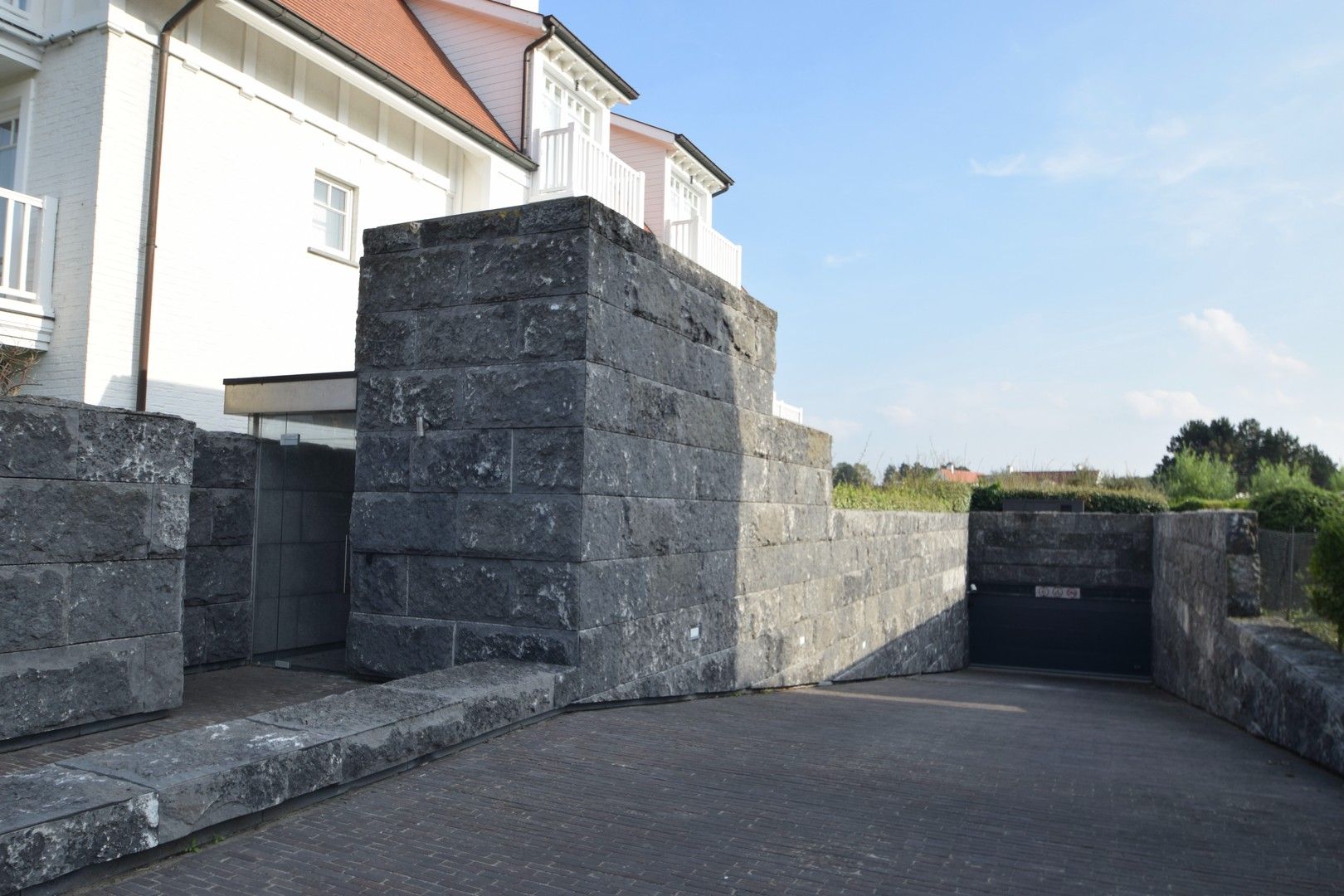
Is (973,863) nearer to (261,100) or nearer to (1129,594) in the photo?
(261,100)

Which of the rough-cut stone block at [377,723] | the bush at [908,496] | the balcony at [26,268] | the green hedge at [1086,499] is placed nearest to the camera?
the rough-cut stone block at [377,723]

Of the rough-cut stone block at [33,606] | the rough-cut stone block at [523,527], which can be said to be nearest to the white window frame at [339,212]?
the rough-cut stone block at [523,527]

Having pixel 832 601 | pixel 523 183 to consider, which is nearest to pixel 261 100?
pixel 523 183

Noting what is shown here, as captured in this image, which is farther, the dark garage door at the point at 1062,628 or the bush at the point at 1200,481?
the bush at the point at 1200,481

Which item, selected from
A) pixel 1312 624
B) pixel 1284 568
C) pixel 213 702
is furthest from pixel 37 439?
pixel 1284 568

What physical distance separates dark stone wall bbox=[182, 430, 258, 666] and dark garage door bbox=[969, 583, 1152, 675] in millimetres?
13721

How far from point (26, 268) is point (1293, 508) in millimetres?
14098

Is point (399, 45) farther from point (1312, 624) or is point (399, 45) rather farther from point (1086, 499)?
point (1086, 499)

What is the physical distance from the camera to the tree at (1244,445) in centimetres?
5462

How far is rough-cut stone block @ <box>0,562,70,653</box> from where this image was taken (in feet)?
12.8

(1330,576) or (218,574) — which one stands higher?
(1330,576)

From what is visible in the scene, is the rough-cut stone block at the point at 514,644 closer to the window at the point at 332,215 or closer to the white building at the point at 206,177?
the white building at the point at 206,177

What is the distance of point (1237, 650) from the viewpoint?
26.8 feet

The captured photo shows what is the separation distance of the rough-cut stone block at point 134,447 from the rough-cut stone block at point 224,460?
125 centimetres
